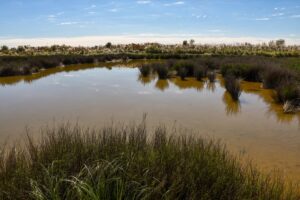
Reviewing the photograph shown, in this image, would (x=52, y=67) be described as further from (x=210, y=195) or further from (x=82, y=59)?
(x=210, y=195)

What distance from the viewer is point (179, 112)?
807cm

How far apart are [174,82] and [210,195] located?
11.6m

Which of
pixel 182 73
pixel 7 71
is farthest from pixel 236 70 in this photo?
pixel 7 71

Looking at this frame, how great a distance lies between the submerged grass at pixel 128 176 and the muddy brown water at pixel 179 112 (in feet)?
5.97

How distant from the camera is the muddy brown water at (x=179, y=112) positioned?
222 inches

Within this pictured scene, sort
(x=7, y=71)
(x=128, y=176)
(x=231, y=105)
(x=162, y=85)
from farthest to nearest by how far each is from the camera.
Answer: (x=7, y=71), (x=162, y=85), (x=231, y=105), (x=128, y=176)

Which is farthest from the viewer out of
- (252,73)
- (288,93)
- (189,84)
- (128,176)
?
(252,73)

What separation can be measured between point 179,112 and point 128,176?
17.9ft

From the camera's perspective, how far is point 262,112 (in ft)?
27.3

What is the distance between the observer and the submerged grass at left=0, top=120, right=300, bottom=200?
2.43 m

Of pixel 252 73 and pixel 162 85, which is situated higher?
pixel 252 73

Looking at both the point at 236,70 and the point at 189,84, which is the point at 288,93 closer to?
the point at 189,84

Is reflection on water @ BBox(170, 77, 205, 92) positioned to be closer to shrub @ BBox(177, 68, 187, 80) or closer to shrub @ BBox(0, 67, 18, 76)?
shrub @ BBox(177, 68, 187, 80)

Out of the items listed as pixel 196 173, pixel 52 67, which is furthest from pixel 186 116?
pixel 52 67
